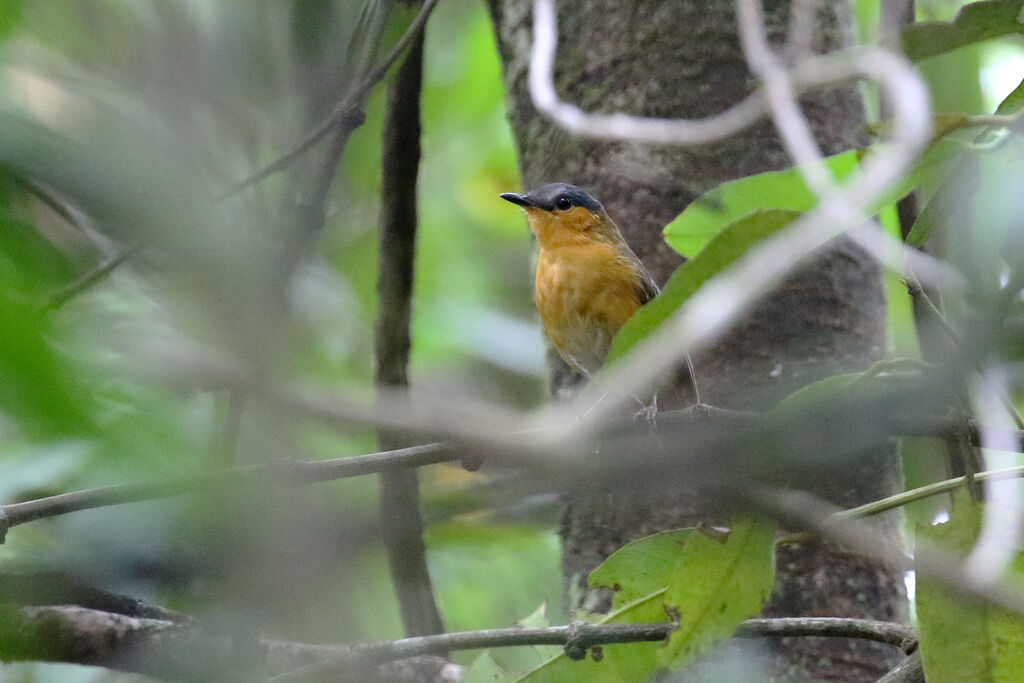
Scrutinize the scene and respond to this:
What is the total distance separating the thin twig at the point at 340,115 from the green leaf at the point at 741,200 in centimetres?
68

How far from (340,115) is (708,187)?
108cm

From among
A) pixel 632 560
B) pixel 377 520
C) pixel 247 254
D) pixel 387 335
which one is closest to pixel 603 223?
pixel 387 335

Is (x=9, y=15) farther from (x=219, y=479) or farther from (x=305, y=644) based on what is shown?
(x=305, y=644)

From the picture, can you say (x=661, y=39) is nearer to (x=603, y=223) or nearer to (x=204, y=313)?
(x=603, y=223)

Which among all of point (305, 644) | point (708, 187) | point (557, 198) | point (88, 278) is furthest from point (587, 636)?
point (557, 198)

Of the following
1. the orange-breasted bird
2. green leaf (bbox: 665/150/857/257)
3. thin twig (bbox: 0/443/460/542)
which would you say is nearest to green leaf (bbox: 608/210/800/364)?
thin twig (bbox: 0/443/460/542)

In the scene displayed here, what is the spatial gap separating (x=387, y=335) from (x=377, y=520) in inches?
45.7

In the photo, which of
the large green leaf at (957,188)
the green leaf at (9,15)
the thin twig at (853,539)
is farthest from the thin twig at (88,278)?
the large green leaf at (957,188)

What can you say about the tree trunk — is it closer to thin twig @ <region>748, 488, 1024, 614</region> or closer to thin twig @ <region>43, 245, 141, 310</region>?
thin twig @ <region>748, 488, 1024, 614</region>

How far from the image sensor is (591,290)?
3580mm

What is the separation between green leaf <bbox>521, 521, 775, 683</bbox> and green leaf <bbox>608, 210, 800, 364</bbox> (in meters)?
0.37

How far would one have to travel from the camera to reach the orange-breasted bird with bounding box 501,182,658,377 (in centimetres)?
323

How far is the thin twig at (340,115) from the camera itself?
4.43 ft

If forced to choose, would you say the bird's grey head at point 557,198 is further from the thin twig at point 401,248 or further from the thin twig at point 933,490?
the thin twig at point 933,490
